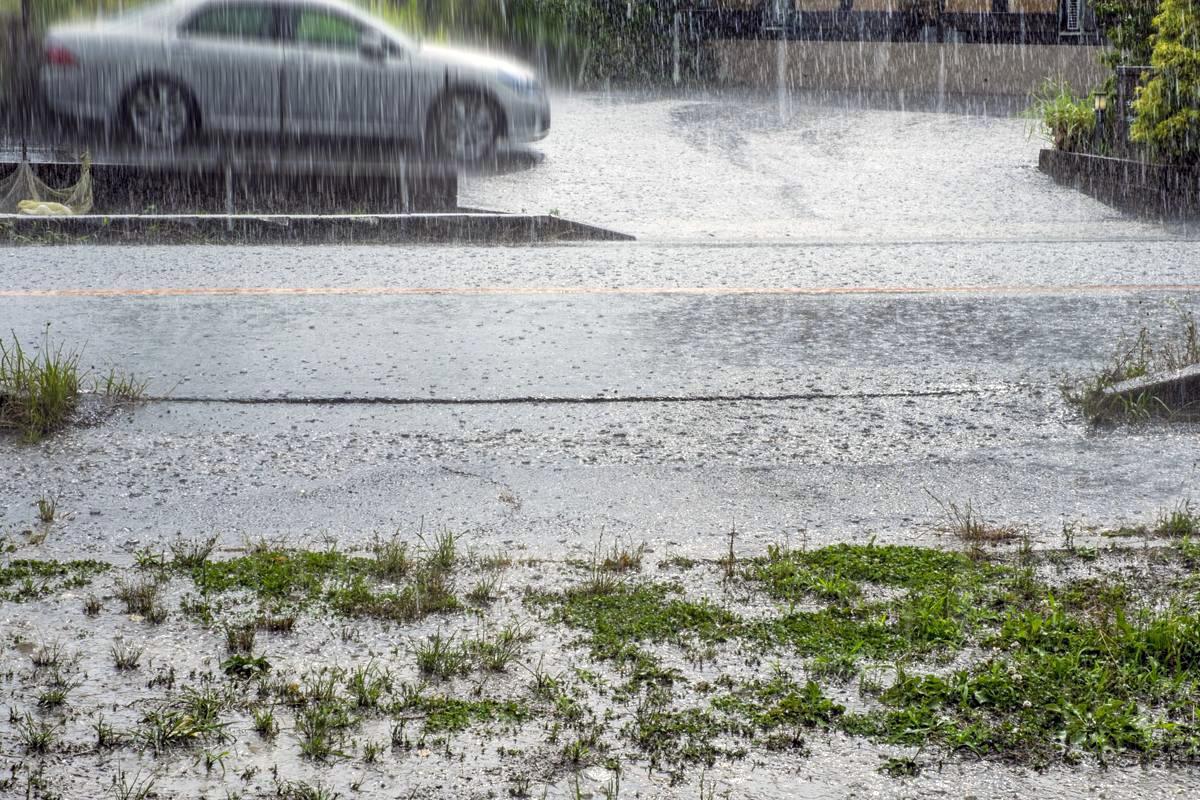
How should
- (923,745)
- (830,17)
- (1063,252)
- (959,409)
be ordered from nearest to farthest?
(923,745)
(959,409)
(1063,252)
(830,17)

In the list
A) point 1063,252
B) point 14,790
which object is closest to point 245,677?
point 14,790

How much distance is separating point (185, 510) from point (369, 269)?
4.99 meters

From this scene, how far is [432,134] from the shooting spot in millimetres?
14500

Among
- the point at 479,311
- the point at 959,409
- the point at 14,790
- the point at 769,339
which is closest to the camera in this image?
the point at 14,790

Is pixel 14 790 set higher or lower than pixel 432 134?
lower

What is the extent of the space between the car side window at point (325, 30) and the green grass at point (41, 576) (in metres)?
10.5

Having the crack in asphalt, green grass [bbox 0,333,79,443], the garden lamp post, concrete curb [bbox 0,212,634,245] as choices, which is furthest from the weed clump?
the garden lamp post

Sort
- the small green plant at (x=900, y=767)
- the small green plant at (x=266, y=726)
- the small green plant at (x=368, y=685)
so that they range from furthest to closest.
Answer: the small green plant at (x=368, y=685) < the small green plant at (x=266, y=726) < the small green plant at (x=900, y=767)

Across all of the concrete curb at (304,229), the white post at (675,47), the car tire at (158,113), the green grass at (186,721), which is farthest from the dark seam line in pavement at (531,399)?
the white post at (675,47)

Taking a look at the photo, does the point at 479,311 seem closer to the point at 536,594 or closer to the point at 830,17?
the point at 536,594

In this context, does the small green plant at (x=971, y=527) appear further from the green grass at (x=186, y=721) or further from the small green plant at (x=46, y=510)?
the small green plant at (x=46, y=510)

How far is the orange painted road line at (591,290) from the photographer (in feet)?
29.3

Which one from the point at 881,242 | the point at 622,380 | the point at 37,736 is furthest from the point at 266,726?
the point at 881,242

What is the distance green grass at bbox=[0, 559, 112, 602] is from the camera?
13.6ft
